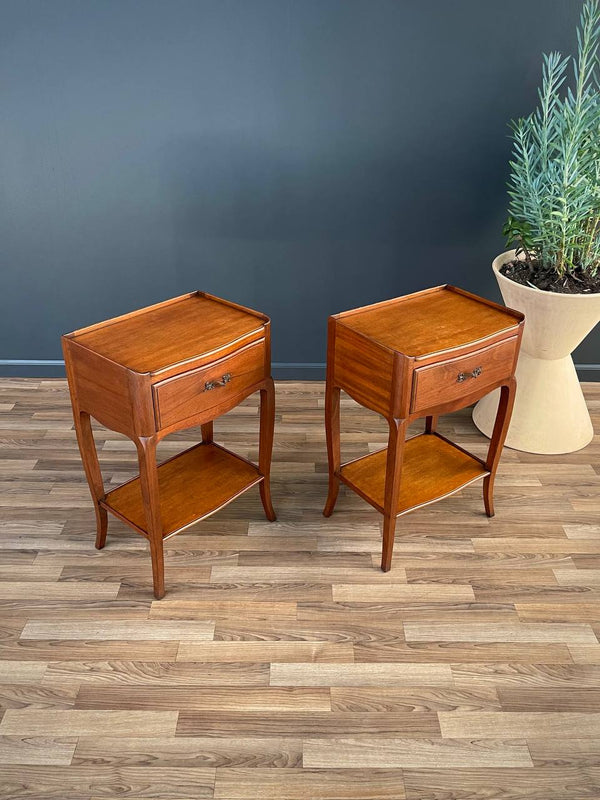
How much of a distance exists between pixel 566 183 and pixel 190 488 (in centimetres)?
137

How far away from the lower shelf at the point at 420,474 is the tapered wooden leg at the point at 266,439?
221mm

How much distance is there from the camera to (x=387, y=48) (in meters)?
2.48

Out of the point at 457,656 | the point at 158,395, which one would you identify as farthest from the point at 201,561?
the point at 457,656

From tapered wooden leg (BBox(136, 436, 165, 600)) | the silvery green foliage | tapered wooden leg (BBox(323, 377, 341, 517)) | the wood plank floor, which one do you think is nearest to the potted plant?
the silvery green foliage

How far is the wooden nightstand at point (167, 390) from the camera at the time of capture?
1.66m

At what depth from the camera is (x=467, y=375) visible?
72.1 inches

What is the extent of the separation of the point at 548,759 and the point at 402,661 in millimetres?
367

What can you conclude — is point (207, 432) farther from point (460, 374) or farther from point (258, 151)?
point (258, 151)

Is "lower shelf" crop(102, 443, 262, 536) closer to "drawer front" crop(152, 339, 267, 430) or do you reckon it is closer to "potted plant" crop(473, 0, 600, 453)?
"drawer front" crop(152, 339, 267, 430)

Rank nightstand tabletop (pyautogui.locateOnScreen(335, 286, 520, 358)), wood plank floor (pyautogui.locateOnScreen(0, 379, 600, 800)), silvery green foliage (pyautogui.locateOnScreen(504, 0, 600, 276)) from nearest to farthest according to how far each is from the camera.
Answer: wood plank floor (pyautogui.locateOnScreen(0, 379, 600, 800)), nightstand tabletop (pyautogui.locateOnScreen(335, 286, 520, 358)), silvery green foliage (pyautogui.locateOnScreen(504, 0, 600, 276))

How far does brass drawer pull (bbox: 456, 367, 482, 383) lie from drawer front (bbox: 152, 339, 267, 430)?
496 mm

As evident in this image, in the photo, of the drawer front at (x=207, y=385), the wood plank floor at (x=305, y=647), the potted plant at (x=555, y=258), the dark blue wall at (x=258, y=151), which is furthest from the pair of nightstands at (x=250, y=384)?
the dark blue wall at (x=258, y=151)

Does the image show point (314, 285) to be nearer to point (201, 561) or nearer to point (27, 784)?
point (201, 561)

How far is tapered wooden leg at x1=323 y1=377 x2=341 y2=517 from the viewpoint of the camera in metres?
2.01
